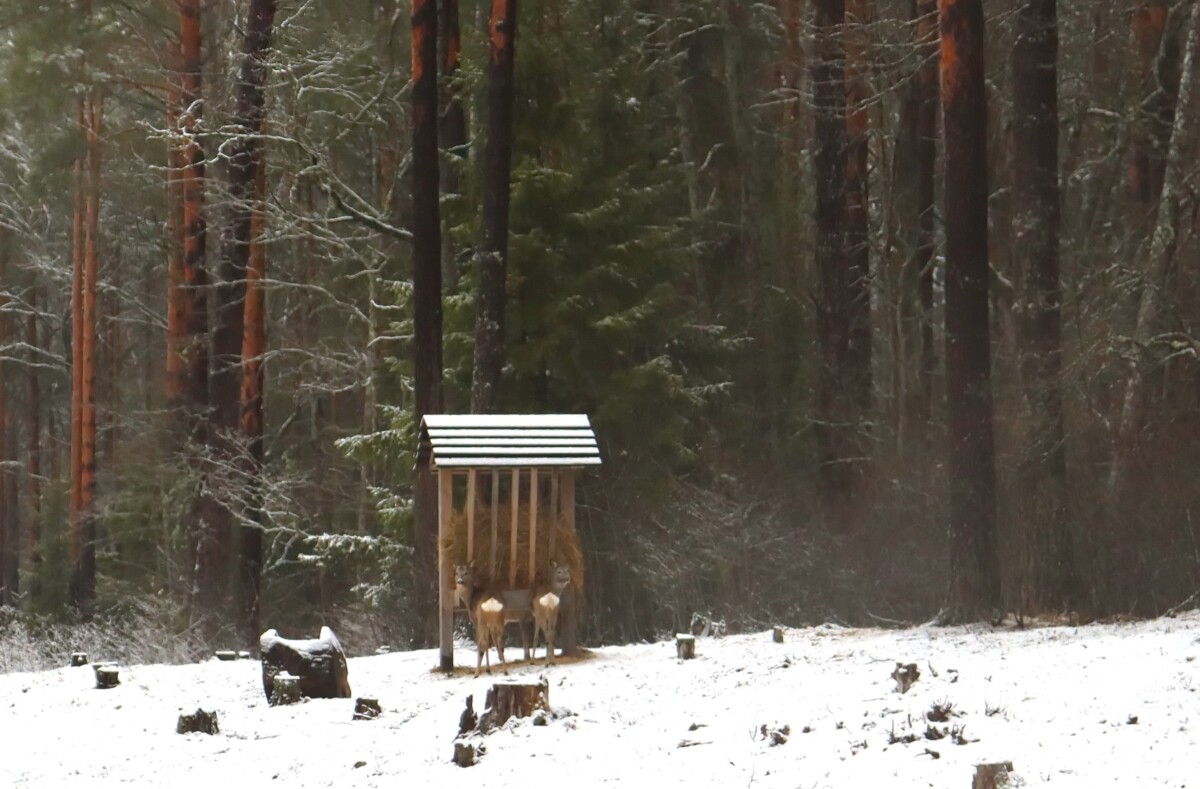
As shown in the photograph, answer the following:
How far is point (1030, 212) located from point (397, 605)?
32.9 ft

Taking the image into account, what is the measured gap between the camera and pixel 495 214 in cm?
1884

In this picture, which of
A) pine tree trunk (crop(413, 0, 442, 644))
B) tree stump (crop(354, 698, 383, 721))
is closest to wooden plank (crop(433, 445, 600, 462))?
tree stump (crop(354, 698, 383, 721))

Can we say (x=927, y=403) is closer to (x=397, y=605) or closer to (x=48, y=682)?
(x=397, y=605)

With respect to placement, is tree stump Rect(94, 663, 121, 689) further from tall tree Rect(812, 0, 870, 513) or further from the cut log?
tall tree Rect(812, 0, 870, 513)

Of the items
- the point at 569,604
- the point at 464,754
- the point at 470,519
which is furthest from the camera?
the point at 569,604

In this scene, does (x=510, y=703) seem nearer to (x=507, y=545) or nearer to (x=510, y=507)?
(x=507, y=545)

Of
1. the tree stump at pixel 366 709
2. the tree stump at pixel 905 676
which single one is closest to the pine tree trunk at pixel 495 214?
the tree stump at pixel 366 709

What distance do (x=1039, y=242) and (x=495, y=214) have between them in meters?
6.37

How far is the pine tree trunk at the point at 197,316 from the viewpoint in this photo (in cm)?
2453

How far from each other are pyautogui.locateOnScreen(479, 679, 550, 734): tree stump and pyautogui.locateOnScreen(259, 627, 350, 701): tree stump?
9.01 feet

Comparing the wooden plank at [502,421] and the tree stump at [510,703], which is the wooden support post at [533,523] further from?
the tree stump at [510,703]

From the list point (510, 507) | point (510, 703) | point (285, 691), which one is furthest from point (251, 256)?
point (510, 703)

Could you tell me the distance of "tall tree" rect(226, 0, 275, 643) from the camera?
23031 mm

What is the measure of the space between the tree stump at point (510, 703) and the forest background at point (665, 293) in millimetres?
6035
